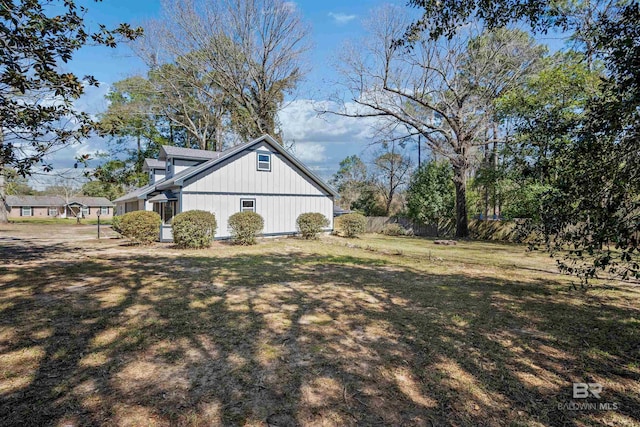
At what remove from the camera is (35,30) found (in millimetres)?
4582

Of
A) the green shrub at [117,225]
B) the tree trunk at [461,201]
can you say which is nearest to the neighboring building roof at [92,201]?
the green shrub at [117,225]

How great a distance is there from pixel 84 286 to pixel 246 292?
319cm

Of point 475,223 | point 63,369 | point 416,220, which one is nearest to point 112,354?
point 63,369

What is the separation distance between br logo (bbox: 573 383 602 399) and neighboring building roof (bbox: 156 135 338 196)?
15.1 m

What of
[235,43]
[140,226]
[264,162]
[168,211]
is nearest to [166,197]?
[168,211]

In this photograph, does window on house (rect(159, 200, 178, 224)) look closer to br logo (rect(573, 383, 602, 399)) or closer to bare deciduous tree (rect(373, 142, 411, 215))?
br logo (rect(573, 383, 602, 399))

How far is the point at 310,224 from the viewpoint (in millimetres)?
17094

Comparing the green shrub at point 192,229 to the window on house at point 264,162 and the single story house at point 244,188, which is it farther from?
the window on house at point 264,162

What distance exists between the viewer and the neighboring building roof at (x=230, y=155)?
15116mm

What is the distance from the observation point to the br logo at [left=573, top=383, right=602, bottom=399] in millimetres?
2836

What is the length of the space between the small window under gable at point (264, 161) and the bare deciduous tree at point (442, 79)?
19.8 feet

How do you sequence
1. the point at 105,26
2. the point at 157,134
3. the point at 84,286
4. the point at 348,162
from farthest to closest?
the point at 348,162 → the point at 157,134 → the point at 84,286 → the point at 105,26

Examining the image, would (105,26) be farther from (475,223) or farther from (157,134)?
(157,134)

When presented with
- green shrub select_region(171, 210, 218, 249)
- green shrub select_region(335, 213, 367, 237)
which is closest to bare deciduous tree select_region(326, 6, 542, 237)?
green shrub select_region(335, 213, 367, 237)
